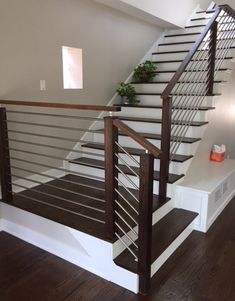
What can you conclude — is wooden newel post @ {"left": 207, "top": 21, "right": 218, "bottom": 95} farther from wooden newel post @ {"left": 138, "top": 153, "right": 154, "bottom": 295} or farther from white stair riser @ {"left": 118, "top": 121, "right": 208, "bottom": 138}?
wooden newel post @ {"left": 138, "top": 153, "right": 154, "bottom": 295}

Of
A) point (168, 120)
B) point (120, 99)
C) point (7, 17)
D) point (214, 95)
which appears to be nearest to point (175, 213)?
point (168, 120)

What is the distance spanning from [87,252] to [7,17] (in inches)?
83.6

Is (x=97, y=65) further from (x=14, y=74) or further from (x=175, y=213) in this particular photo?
→ (x=175, y=213)

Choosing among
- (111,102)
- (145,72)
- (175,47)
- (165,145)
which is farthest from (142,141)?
(175,47)

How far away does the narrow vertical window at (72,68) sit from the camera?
321cm

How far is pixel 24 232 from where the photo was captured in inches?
101

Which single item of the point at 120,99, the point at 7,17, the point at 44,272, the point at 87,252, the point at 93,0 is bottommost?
the point at 44,272

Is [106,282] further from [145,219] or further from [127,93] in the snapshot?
[127,93]

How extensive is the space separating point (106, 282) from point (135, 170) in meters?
1.20

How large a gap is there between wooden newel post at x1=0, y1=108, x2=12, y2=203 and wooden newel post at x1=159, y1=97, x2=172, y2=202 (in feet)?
4.61

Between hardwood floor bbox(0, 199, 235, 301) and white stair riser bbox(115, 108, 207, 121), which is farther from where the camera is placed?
white stair riser bbox(115, 108, 207, 121)

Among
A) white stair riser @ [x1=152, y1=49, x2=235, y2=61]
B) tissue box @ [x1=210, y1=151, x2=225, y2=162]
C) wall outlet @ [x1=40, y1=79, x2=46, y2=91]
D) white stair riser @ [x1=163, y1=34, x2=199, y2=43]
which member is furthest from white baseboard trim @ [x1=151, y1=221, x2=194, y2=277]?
white stair riser @ [x1=163, y1=34, x2=199, y2=43]

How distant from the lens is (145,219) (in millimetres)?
1780

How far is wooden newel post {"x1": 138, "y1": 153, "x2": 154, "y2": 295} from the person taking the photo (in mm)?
1716
